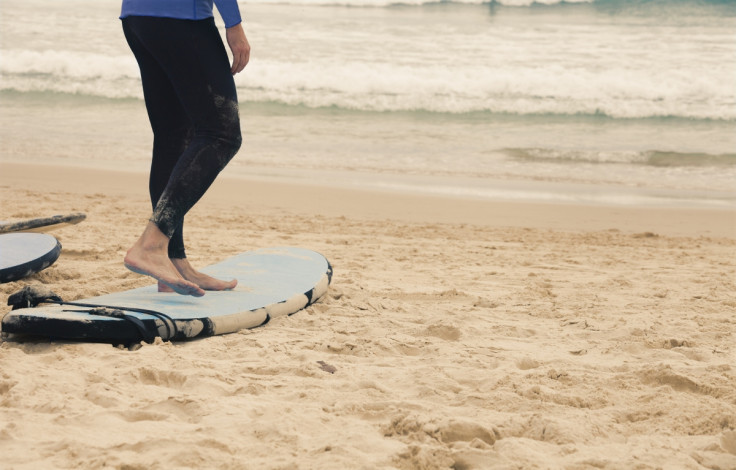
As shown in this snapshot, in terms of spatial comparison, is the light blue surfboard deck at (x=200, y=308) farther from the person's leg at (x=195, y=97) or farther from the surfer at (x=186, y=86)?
the person's leg at (x=195, y=97)

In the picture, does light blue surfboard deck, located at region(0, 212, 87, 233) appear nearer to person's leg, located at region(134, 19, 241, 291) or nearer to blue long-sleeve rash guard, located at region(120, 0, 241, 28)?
person's leg, located at region(134, 19, 241, 291)

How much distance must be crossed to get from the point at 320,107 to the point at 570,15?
9.64m

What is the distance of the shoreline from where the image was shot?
6191 mm

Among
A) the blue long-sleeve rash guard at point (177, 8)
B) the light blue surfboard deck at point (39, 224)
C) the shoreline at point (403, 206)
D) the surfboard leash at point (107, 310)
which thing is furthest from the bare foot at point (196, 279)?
the shoreline at point (403, 206)

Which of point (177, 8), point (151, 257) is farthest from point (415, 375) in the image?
point (177, 8)

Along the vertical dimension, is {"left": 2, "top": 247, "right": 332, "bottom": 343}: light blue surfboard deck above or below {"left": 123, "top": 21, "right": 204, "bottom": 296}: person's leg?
below

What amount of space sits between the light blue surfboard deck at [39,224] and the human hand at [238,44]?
187 centimetres

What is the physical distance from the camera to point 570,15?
753 inches

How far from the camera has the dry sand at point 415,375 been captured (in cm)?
176

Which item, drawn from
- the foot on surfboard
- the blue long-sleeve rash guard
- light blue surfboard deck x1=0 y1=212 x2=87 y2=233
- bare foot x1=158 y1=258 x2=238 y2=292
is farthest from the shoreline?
the blue long-sleeve rash guard

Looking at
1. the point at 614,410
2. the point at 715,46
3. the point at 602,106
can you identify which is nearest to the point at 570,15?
the point at 715,46

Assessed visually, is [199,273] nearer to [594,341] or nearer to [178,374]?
[178,374]

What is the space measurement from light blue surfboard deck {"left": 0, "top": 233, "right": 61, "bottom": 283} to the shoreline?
2.08 metres

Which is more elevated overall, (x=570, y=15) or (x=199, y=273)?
(x=570, y=15)
